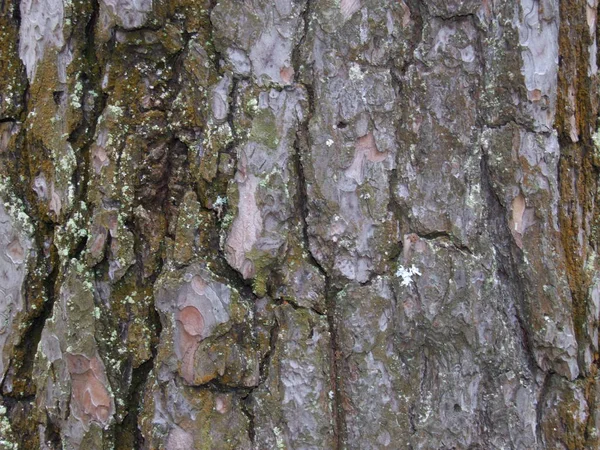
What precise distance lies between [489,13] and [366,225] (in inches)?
21.5

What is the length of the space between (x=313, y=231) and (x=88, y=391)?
0.62 metres

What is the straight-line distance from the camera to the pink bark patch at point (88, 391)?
1255mm

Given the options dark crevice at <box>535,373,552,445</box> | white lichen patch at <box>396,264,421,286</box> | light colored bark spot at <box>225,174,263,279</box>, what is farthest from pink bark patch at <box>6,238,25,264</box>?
dark crevice at <box>535,373,552,445</box>

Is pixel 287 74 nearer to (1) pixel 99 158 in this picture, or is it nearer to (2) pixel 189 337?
(1) pixel 99 158

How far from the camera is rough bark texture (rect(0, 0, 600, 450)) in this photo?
1.23 meters

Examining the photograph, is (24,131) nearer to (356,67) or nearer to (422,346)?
(356,67)

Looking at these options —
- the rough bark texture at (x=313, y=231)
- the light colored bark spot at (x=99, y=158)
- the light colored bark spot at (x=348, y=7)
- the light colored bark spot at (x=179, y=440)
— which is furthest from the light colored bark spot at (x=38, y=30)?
the light colored bark spot at (x=179, y=440)

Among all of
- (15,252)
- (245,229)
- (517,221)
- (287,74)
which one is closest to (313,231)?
(245,229)

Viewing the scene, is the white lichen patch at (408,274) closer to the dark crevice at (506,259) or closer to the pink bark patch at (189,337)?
the dark crevice at (506,259)

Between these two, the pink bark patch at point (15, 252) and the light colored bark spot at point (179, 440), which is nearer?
the light colored bark spot at point (179, 440)

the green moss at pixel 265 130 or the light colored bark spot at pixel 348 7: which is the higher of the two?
the light colored bark spot at pixel 348 7

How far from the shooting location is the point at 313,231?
1238 mm

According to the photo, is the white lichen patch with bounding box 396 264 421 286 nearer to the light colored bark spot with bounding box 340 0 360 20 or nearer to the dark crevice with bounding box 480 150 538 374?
the dark crevice with bounding box 480 150 538 374

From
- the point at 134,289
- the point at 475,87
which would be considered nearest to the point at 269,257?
the point at 134,289
